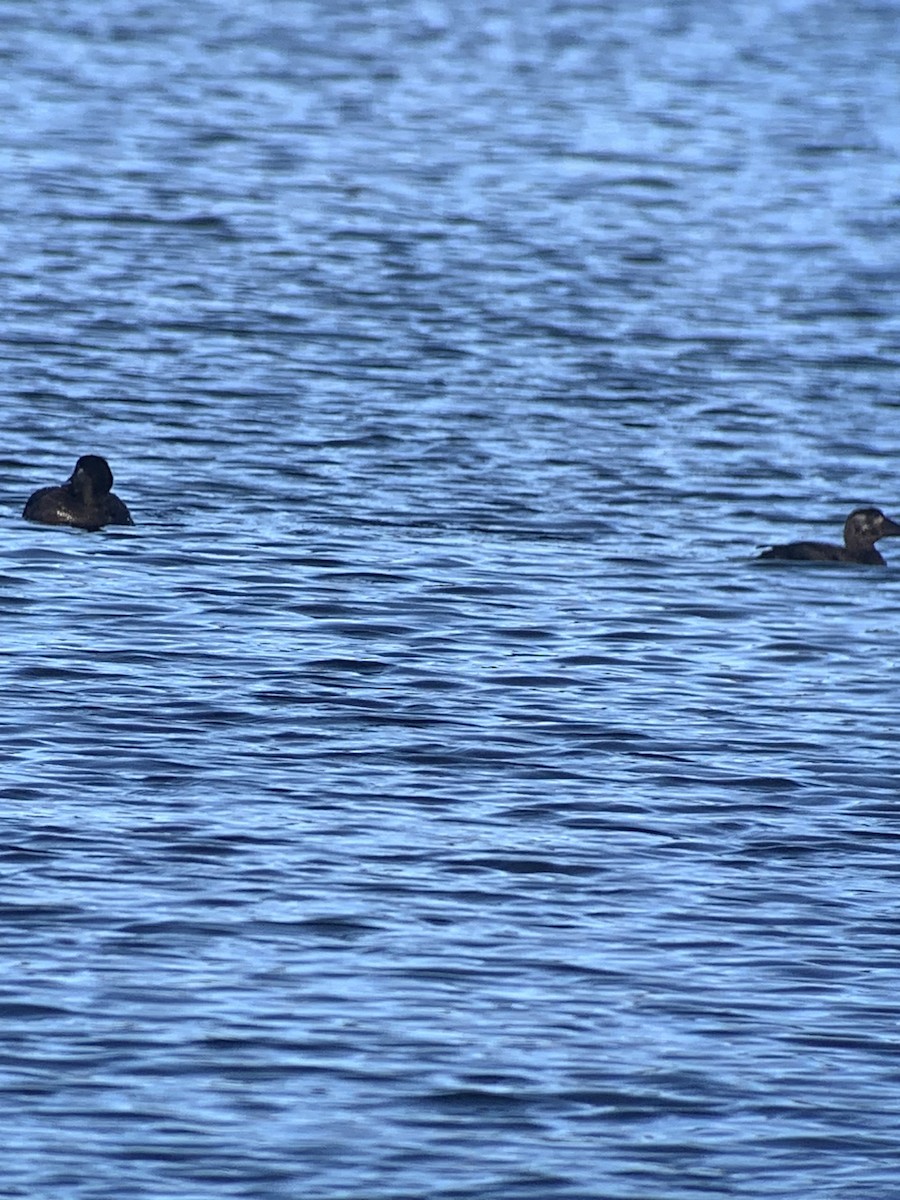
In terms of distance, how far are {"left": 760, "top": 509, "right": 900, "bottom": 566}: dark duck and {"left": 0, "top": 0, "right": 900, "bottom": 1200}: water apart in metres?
0.23

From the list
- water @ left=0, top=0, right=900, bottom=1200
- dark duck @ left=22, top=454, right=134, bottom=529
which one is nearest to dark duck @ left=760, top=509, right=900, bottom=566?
water @ left=0, top=0, right=900, bottom=1200

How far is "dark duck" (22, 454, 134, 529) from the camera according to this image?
67.0ft

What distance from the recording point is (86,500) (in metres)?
20.5

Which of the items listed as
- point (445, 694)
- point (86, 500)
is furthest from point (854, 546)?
point (86, 500)

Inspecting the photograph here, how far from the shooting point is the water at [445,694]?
11.0 metres

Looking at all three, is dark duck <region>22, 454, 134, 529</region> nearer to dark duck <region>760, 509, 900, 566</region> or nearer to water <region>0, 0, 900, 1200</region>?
water <region>0, 0, 900, 1200</region>

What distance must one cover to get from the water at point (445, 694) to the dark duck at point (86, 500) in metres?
0.27

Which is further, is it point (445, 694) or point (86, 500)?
point (86, 500)

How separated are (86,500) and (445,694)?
4.61m

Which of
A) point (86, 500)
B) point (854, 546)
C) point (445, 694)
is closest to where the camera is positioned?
point (445, 694)

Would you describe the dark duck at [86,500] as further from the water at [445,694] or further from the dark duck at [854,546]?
the dark duck at [854,546]

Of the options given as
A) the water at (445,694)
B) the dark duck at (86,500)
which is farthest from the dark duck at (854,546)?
the dark duck at (86,500)

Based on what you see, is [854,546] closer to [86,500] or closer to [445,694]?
[445,694]

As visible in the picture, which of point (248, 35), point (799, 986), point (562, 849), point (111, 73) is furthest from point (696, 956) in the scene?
point (248, 35)
